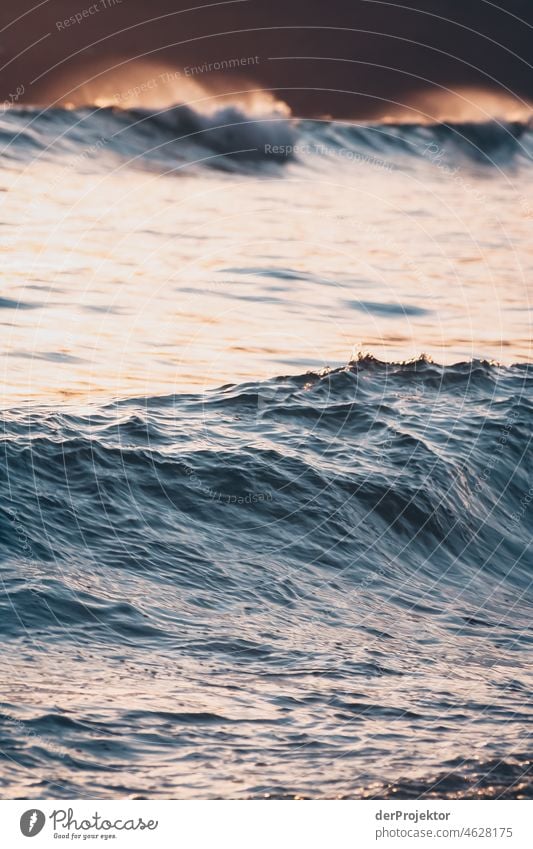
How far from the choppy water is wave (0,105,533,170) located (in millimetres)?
62

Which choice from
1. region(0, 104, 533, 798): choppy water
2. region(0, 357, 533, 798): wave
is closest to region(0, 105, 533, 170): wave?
region(0, 104, 533, 798): choppy water

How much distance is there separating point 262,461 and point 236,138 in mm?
5803

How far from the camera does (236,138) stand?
17828mm

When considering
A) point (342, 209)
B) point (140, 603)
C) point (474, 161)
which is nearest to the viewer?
point (140, 603)

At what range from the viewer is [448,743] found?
9.84 metres

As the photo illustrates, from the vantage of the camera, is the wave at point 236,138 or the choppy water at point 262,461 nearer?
the choppy water at point 262,461

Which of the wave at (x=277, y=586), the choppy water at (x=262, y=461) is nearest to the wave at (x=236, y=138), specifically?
the choppy water at (x=262, y=461)

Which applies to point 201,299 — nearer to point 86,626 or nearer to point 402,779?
point 86,626

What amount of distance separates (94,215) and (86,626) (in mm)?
9030

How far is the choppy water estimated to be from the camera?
966 cm

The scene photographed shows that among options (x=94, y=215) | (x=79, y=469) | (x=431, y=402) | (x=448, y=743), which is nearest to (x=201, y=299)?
(x=94, y=215)

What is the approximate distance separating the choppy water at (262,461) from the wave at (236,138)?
0.20 ft

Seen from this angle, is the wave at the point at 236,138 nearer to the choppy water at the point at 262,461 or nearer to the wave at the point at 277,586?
the choppy water at the point at 262,461

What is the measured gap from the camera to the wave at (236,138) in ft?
58.8
